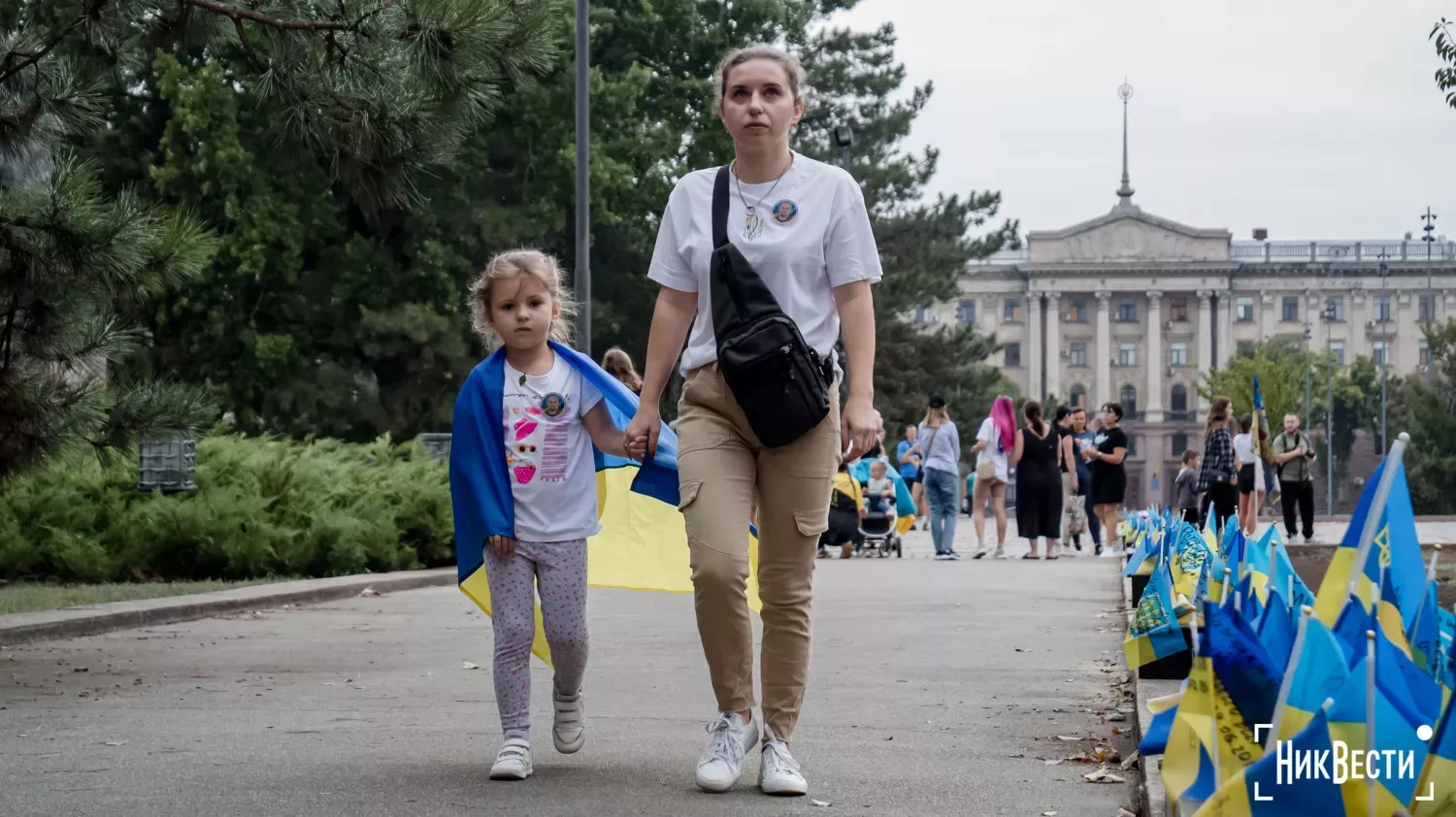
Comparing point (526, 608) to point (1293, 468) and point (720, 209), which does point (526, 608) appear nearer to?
point (720, 209)

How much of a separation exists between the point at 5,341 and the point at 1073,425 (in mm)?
15849

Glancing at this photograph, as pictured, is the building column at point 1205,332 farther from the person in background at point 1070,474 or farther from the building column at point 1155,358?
the person in background at point 1070,474

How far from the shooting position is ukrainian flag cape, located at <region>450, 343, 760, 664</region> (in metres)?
5.46

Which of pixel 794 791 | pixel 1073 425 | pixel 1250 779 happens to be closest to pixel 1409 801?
pixel 1250 779

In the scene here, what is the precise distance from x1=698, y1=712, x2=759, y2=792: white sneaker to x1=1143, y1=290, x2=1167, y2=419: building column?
12391cm

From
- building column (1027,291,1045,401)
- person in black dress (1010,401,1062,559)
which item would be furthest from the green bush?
building column (1027,291,1045,401)

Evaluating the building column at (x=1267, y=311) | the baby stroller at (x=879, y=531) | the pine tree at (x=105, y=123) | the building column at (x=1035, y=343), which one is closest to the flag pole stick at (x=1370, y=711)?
the pine tree at (x=105, y=123)

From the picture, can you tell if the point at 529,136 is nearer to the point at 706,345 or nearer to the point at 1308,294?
the point at 706,345

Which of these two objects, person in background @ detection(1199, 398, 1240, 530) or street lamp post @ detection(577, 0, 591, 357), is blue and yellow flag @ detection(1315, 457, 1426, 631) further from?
street lamp post @ detection(577, 0, 591, 357)

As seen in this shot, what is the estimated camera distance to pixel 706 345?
520 cm

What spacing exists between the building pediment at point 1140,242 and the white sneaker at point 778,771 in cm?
12531

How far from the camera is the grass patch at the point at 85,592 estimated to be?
12055 millimetres

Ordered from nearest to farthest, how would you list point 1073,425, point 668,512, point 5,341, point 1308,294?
point 668,512 < point 5,341 < point 1073,425 < point 1308,294

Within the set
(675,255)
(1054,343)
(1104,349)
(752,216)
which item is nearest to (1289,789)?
(752,216)
